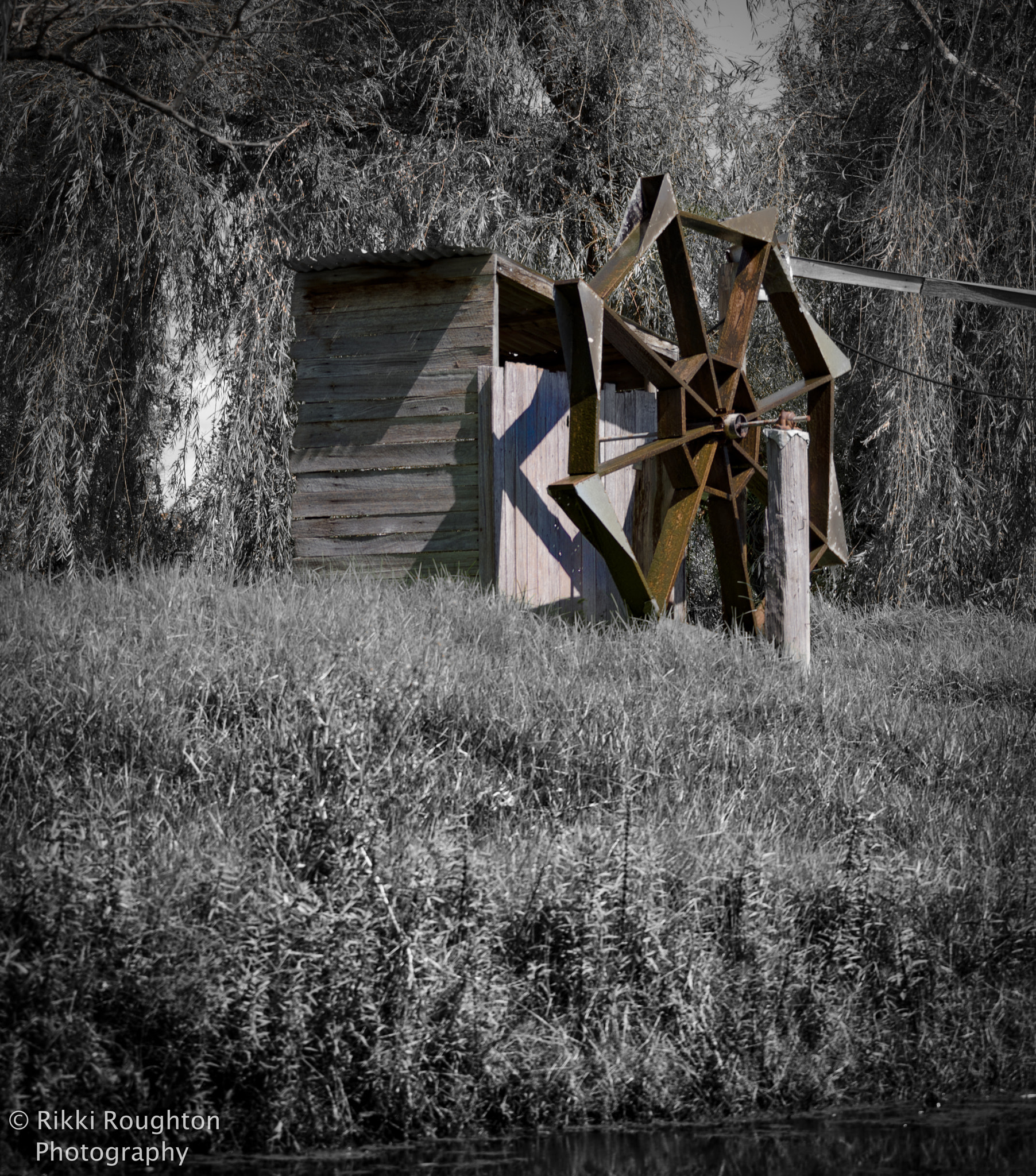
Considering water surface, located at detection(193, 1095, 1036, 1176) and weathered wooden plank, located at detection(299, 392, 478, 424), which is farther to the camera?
weathered wooden plank, located at detection(299, 392, 478, 424)

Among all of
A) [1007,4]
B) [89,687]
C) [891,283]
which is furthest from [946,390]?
[89,687]

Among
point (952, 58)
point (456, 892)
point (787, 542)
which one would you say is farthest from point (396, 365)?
point (952, 58)

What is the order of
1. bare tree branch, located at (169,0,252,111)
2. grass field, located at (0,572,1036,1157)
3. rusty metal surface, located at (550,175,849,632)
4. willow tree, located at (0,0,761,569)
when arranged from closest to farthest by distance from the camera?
grass field, located at (0,572,1036,1157) < bare tree branch, located at (169,0,252,111) < rusty metal surface, located at (550,175,849,632) < willow tree, located at (0,0,761,569)

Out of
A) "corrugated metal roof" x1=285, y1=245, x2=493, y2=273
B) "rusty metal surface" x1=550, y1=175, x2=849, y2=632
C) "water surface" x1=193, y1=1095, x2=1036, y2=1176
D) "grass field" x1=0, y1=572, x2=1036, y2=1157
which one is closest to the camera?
"water surface" x1=193, y1=1095, x2=1036, y2=1176

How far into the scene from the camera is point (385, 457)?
7.53 meters

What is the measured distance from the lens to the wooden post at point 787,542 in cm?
649

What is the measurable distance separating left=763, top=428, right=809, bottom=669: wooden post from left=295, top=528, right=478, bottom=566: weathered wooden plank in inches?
68.9

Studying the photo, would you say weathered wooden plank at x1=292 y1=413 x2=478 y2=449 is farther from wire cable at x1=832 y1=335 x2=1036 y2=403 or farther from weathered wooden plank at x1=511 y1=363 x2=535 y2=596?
wire cable at x1=832 y1=335 x2=1036 y2=403

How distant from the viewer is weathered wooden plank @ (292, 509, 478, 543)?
732 centimetres

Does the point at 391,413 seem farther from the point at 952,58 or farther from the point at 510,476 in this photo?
the point at 952,58

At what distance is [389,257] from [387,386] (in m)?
0.78

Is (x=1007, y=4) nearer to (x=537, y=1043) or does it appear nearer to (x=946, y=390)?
(x=946, y=390)

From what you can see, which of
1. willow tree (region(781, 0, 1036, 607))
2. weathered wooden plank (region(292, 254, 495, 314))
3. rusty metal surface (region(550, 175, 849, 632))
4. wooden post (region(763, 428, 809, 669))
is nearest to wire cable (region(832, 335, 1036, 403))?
willow tree (region(781, 0, 1036, 607))

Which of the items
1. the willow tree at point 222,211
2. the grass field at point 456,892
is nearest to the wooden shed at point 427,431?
the willow tree at point 222,211
